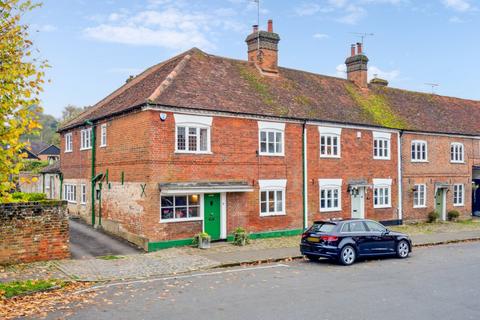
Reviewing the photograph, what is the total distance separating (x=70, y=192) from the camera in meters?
25.6

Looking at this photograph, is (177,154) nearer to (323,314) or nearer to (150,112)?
(150,112)

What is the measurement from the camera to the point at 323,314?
902 cm

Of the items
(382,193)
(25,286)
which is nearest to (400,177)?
(382,193)

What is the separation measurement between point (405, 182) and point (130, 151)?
16.4m

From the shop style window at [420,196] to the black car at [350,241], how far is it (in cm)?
1159

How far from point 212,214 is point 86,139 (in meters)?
8.84

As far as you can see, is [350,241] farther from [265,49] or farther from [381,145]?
[265,49]

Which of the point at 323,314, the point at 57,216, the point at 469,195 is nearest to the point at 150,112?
the point at 57,216

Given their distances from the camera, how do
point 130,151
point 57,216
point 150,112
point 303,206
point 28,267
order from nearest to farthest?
point 28,267
point 57,216
point 150,112
point 130,151
point 303,206

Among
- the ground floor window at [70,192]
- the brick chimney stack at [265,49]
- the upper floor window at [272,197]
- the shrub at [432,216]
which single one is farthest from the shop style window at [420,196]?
the ground floor window at [70,192]

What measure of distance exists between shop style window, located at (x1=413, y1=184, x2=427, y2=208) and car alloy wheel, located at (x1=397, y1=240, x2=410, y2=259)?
11412 millimetres

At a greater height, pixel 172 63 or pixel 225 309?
pixel 172 63

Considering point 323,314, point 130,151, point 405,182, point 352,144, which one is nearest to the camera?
point 323,314

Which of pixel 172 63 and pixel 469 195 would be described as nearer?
pixel 172 63
